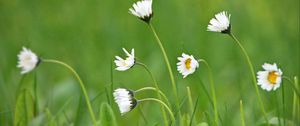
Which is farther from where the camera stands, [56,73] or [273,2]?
[273,2]

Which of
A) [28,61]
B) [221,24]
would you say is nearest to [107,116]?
[28,61]

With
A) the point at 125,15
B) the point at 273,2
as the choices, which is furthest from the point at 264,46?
the point at 125,15

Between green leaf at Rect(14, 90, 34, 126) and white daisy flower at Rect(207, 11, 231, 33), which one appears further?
green leaf at Rect(14, 90, 34, 126)

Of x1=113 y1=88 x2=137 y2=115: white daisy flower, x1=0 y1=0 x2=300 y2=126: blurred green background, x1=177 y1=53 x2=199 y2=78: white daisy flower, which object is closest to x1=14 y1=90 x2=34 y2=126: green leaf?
x1=0 y1=0 x2=300 y2=126: blurred green background

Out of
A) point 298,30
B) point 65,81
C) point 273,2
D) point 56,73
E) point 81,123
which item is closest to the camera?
point 81,123

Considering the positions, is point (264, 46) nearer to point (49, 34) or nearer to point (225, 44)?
point (225, 44)

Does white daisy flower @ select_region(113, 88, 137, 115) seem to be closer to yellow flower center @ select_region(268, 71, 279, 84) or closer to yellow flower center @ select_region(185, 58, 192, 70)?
yellow flower center @ select_region(185, 58, 192, 70)

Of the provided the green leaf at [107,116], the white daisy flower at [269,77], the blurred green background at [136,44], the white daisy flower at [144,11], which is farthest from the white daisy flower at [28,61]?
the white daisy flower at [269,77]
